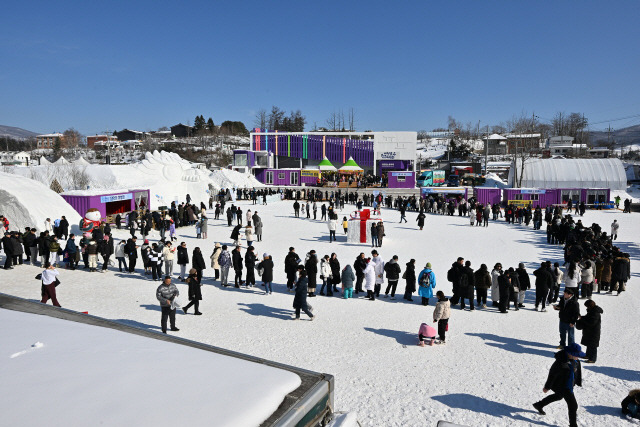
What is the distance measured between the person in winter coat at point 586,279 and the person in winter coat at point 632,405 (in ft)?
18.2

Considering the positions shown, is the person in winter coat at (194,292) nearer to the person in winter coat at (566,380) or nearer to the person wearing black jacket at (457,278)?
the person wearing black jacket at (457,278)

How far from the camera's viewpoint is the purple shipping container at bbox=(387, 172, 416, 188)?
38719 millimetres

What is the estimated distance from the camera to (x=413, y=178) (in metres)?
38.8

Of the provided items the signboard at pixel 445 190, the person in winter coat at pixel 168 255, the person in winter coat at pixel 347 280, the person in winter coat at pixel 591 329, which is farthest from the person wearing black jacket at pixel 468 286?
the signboard at pixel 445 190

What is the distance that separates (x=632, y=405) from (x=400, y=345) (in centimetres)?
318

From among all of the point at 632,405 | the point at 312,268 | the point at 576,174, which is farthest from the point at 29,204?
the point at 576,174

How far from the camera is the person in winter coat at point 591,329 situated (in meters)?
6.48

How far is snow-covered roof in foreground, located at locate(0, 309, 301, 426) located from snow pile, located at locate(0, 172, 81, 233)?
15.6 metres

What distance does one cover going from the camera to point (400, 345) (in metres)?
7.17

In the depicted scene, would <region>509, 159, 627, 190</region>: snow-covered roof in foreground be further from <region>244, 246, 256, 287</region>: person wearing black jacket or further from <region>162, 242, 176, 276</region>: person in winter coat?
<region>162, 242, 176, 276</region>: person in winter coat

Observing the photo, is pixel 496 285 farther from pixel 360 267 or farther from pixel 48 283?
pixel 48 283

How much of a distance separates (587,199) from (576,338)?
26.5m

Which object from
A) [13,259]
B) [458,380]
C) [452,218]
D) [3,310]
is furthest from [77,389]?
[452,218]

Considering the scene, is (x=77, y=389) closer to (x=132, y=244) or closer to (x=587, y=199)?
(x=132, y=244)
